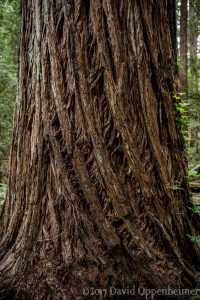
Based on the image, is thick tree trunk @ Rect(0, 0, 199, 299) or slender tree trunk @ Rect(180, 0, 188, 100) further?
slender tree trunk @ Rect(180, 0, 188, 100)

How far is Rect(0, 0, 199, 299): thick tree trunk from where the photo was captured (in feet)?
7.85

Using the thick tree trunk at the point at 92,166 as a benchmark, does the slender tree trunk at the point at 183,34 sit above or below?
above

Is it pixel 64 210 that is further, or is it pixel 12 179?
pixel 12 179

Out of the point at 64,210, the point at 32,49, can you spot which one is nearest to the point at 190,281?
the point at 64,210

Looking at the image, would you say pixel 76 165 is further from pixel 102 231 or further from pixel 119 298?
pixel 119 298

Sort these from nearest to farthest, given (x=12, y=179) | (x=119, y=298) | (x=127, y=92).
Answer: (x=119, y=298), (x=127, y=92), (x=12, y=179)

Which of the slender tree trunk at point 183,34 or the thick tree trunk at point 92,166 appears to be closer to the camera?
the thick tree trunk at point 92,166

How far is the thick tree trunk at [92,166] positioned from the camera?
2.39 m

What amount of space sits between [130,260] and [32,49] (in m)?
2.18

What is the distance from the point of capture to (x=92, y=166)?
253 cm

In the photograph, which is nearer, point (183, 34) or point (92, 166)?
point (92, 166)

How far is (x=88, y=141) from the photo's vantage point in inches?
99.2

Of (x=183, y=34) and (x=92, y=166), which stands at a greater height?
(x=183, y=34)

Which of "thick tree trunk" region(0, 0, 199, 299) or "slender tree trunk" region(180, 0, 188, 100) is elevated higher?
"slender tree trunk" region(180, 0, 188, 100)
